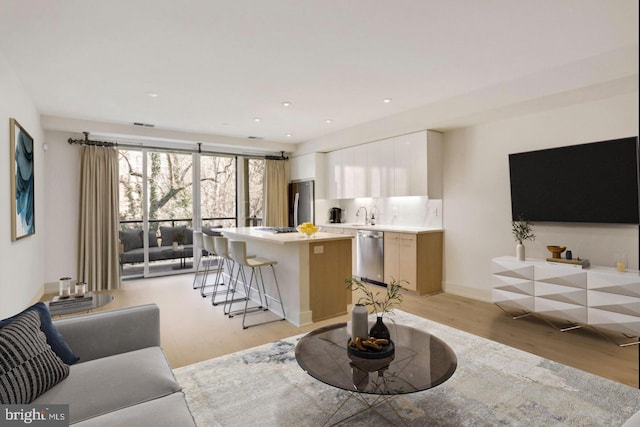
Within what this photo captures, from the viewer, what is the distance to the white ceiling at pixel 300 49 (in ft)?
7.89

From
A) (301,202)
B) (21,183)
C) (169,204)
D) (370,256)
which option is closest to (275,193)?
(301,202)

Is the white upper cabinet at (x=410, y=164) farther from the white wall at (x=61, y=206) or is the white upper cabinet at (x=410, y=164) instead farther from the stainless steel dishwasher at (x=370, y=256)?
the white wall at (x=61, y=206)

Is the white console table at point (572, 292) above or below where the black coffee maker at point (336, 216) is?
below

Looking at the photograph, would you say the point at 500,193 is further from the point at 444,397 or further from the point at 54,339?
the point at 54,339

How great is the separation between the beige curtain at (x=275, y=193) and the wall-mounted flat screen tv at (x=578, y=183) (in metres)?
4.74

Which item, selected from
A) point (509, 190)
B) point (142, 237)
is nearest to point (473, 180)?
point (509, 190)

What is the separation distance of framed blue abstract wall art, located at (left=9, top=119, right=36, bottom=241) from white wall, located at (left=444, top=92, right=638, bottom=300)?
17.3 ft

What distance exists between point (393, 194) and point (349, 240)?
1.73 meters

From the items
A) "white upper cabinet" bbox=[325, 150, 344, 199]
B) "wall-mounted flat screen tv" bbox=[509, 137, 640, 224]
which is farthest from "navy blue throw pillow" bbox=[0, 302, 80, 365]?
"white upper cabinet" bbox=[325, 150, 344, 199]

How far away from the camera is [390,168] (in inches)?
221

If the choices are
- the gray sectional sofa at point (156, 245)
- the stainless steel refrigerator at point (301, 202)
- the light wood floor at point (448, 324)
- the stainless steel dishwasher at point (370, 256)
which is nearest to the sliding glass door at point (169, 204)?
the gray sectional sofa at point (156, 245)

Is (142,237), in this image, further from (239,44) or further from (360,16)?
(360,16)

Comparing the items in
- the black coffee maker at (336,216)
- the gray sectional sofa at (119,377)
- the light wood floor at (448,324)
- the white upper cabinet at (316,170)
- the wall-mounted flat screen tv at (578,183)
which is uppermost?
the white upper cabinet at (316,170)

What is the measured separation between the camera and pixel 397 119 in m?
5.21
